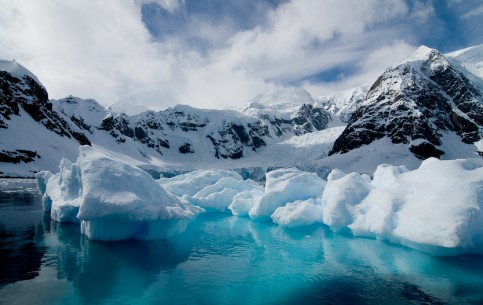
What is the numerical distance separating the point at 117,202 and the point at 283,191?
486 inches

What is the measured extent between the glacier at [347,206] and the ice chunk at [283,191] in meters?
1.22

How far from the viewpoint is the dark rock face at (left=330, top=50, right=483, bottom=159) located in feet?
290

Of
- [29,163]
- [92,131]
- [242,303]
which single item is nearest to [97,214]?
[242,303]

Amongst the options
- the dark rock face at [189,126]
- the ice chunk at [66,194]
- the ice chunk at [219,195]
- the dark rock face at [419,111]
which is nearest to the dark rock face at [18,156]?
the dark rock face at [189,126]

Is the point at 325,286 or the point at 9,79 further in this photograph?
the point at 9,79

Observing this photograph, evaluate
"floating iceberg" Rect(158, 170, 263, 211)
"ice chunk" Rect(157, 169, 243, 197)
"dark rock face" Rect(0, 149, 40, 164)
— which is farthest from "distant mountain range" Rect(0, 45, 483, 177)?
"floating iceberg" Rect(158, 170, 263, 211)

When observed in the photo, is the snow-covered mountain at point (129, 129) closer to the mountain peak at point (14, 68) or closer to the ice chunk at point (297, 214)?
the mountain peak at point (14, 68)

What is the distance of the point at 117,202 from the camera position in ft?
40.0

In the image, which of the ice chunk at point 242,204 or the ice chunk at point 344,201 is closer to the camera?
the ice chunk at point 344,201

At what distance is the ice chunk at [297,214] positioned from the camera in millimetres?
19891

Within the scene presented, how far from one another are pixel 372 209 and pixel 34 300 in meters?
13.9

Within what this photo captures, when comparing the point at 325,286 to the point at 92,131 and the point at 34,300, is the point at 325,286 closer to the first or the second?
the point at 34,300

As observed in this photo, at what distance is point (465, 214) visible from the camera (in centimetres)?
1205

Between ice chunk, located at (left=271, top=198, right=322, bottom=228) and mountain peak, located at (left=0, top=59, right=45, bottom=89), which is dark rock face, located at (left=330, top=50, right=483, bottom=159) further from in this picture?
Result: mountain peak, located at (left=0, top=59, right=45, bottom=89)
